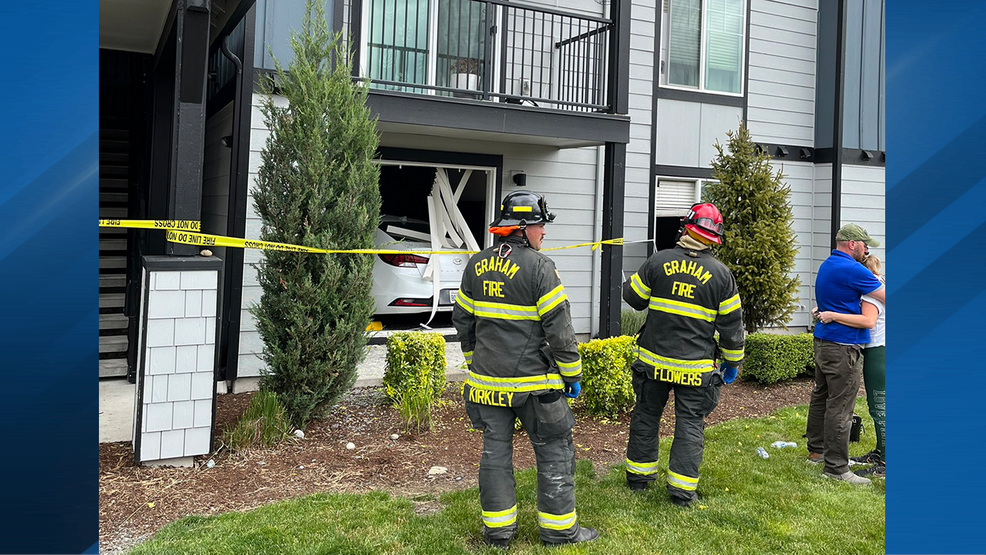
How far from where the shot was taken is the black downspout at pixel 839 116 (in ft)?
39.2

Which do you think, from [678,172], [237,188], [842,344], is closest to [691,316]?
[842,344]

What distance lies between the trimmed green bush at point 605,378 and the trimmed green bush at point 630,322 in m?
2.78

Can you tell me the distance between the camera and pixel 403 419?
22.4ft

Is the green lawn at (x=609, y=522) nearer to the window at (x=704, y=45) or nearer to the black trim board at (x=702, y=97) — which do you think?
the black trim board at (x=702, y=97)

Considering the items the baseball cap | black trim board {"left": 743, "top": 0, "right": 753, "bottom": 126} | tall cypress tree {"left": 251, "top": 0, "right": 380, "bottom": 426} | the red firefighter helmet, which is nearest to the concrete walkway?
tall cypress tree {"left": 251, "top": 0, "right": 380, "bottom": 426}

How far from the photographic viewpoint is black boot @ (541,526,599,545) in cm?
441

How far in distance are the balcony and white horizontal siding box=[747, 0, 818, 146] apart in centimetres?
322

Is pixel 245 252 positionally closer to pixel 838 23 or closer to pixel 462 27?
pixel 462 27

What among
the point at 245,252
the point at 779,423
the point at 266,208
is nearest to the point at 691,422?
the point at 779,423

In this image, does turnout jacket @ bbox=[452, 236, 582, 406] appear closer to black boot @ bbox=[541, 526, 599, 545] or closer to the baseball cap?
black boot @ bbox=[541, 526, 599, 545]

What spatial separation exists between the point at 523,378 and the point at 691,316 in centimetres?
139

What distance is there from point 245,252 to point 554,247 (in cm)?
412

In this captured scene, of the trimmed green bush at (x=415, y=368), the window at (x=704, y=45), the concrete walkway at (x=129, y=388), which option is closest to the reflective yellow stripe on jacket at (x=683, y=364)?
the trimmed green bush at (x=415, y=368)
